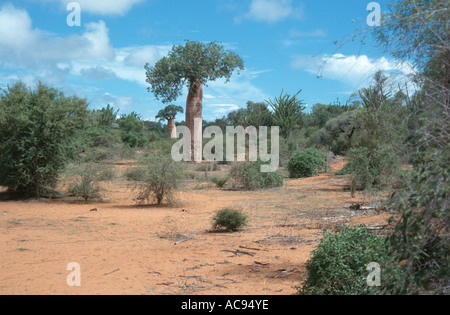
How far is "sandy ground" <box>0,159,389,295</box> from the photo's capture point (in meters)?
5.97

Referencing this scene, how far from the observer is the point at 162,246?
8.52 meters

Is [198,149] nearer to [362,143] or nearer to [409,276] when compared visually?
[362,143]

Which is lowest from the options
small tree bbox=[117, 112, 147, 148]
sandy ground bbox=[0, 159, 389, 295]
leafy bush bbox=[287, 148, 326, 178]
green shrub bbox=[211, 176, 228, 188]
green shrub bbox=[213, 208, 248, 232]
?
sandy ground bbox=[0, 159, 389, 295]

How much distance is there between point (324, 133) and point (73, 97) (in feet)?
75.0

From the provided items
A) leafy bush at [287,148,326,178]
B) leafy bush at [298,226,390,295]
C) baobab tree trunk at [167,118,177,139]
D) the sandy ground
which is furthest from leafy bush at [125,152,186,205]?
baobab tree trunk at [167,118,177,139]

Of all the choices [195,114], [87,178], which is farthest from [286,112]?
[87,178]

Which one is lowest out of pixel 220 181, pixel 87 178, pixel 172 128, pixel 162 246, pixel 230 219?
pixel 162 246

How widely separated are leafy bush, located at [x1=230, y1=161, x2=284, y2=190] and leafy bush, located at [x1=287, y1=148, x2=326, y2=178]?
15.1 ft

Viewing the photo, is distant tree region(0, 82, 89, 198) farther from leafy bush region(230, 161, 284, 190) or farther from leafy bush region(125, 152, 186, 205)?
leafy bush region(230, 161, 284, 190)

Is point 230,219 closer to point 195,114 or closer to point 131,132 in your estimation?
point 195,114

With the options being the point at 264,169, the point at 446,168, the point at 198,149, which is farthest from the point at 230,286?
the point at 198,149

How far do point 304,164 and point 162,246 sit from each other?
16.5 meters

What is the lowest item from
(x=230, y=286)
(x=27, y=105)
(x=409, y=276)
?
(x=230, y=286)
